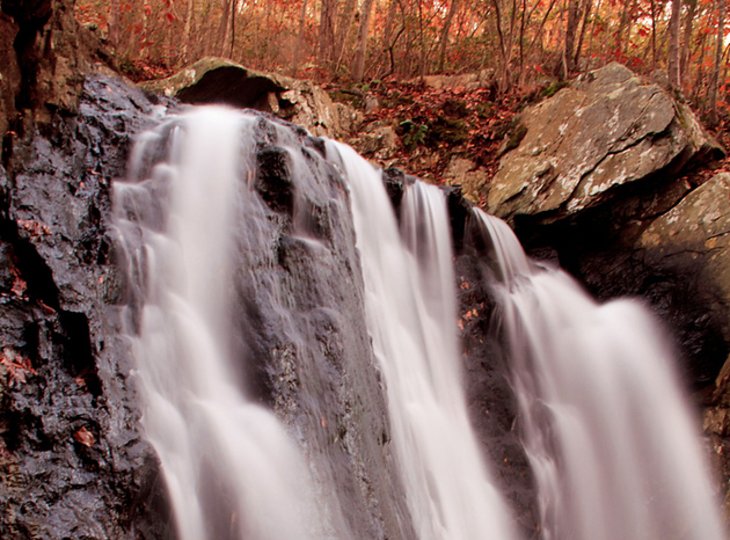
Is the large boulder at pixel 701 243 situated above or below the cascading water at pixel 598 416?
above

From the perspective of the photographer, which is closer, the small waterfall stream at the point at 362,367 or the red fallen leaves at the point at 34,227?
the small waterfall stream at the point at 362,367

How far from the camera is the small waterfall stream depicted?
2.94 metres

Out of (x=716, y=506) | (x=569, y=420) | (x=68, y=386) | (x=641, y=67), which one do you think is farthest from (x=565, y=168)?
(x=641, y=67)

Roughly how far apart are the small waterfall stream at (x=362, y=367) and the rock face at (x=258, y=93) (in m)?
3.24

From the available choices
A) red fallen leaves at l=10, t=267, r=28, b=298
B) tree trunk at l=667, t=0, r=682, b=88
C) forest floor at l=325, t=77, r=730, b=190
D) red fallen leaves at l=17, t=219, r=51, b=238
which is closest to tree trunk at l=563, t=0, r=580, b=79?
forest floor at l=325, t=77, r=730, b=190

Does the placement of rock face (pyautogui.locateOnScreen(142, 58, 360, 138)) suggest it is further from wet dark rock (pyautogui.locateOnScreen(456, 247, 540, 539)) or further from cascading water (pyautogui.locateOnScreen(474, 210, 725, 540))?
wet dark rock (pyautogui.locateOnScreen(456, 247, 540, 539))

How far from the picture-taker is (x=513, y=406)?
18.6ft

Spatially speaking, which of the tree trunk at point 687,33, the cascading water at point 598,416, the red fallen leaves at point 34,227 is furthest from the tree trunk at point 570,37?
the red fallen leaves at point 34,227

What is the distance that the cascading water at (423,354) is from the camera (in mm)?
4328

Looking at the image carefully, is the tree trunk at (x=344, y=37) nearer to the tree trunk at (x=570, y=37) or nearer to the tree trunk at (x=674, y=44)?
the tree trunk at (x=570, y=37)

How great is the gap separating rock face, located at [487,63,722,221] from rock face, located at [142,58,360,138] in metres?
3.22

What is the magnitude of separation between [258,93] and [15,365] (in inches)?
295

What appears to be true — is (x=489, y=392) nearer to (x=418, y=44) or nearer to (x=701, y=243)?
(x=701, y=243)

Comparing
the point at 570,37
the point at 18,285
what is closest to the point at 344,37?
the point at 570,37
